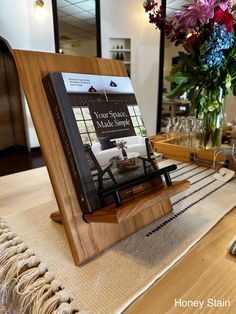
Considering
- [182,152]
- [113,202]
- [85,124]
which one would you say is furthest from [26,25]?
[113,202]

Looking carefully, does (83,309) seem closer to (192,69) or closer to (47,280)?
(47,280)

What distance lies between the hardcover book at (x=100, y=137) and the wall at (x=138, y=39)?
330 centimetres

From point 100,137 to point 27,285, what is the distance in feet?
0.91

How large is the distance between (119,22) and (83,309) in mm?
4060

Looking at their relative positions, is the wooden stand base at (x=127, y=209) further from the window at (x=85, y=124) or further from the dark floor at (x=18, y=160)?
the dark floor at (x=18, y=160)

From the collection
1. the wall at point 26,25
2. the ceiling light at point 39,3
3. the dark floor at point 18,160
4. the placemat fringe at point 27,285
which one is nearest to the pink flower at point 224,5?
the placemat fringe at point 27,285

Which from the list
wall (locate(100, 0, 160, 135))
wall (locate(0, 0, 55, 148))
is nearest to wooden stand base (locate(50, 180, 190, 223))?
wall (locate(0, 0, 55, 148))

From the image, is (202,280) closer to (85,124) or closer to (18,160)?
(85,124)

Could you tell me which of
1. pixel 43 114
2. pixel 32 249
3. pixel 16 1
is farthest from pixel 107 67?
pixel 16 1

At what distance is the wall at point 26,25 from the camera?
2.98 metres

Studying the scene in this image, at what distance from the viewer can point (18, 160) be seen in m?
3.31

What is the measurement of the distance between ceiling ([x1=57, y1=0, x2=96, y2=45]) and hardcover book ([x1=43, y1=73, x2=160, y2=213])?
3.48 m

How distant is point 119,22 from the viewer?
3605mm

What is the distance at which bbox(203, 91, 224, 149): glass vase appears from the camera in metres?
0.86
